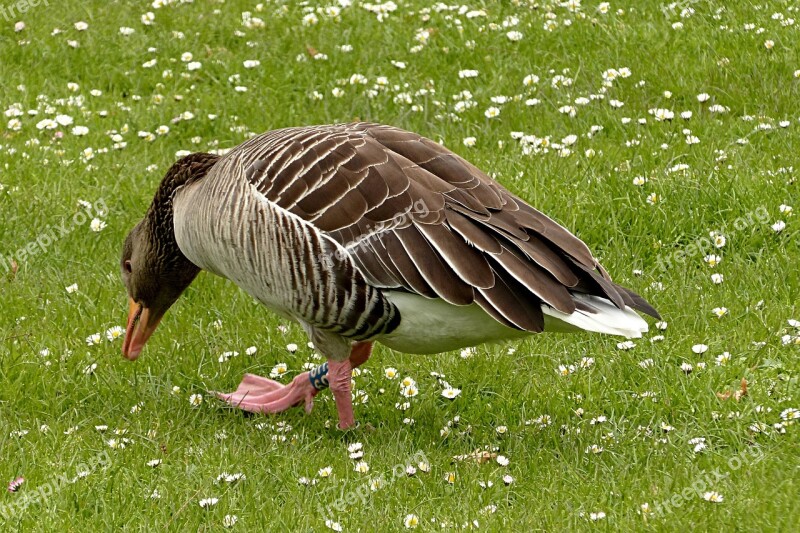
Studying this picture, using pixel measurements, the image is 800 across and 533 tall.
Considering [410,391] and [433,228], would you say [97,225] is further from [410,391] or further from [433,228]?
[433,228]

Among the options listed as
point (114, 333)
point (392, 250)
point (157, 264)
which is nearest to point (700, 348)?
point (392, 250)

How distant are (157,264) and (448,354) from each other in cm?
155

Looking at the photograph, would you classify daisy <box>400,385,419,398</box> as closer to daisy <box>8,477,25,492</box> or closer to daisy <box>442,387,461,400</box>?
daisy <box>442,387,461,400</box>

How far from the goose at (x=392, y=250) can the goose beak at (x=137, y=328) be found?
0.76 metres

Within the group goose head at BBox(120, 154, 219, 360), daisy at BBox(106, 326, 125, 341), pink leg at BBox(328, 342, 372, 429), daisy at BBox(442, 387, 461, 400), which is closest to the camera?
pink leg at BBox(328, 342, 372, 429)

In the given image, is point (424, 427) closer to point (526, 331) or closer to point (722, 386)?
point (526, 331)

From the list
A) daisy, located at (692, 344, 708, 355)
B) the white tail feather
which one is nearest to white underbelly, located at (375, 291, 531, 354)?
the white tail feather

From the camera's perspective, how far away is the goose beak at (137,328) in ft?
19.0

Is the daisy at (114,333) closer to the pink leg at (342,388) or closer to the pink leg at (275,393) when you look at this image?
the pink leg at (275,393)

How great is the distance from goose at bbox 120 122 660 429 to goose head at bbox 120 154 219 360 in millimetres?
507

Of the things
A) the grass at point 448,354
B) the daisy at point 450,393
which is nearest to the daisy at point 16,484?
the grass at point 448,354

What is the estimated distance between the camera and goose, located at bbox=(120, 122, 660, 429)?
4707 mm

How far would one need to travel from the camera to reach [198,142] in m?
8.48

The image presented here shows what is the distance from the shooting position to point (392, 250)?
480 centimetres
